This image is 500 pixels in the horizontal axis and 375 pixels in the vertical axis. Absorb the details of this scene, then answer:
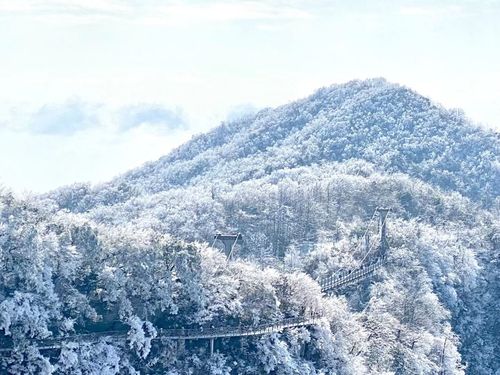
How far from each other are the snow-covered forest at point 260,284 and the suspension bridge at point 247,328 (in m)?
0.37

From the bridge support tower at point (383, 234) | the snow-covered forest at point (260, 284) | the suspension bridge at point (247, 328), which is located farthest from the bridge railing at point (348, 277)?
the bridge support tower at point (383, 234)

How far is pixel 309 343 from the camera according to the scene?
84.6 meters

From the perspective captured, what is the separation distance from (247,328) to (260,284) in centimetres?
494

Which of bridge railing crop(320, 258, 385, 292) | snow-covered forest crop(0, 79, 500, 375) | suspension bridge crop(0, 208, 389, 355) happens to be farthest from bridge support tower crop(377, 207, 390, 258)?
bridge railing crop(320, 258, 385, 292)

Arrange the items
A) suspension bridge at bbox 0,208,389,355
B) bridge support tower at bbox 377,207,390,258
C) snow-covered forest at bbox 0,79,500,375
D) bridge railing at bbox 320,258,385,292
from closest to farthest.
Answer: suspension bridge at bbox 0,208,389,355, snow-covered forest at bbox 0,79,500,375, bridge railing at bbox 320,258,385,292, bridge support tower at bbox 377,207,390,258

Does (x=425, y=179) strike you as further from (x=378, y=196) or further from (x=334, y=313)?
(x=334, y=313)

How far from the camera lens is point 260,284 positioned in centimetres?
8369

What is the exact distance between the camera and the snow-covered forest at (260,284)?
2800 inches

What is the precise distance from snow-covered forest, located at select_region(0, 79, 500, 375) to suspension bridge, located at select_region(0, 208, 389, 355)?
37cm

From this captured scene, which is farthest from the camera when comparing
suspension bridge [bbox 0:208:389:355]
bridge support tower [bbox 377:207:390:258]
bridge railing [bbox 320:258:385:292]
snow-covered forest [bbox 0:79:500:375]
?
bridge support tower [bbox 377:207:390:258]

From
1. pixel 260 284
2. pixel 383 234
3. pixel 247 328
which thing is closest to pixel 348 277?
pixel 383 234

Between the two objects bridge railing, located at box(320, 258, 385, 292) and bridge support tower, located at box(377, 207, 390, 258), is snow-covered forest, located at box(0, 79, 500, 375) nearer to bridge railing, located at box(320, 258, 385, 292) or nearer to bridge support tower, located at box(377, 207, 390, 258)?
bridge support tower, located at box(377, 207, 390, 258)

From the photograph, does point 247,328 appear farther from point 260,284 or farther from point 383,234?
point 383,234

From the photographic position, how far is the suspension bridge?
232ft
